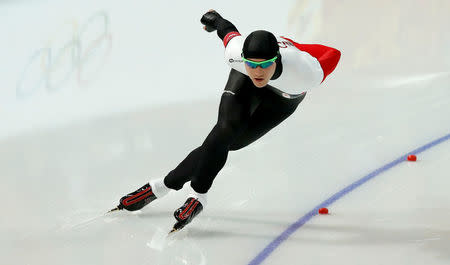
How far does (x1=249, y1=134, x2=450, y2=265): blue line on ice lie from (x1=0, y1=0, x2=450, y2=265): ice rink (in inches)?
0.5

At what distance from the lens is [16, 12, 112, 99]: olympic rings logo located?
5156 millimetres

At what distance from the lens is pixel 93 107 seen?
5.23m

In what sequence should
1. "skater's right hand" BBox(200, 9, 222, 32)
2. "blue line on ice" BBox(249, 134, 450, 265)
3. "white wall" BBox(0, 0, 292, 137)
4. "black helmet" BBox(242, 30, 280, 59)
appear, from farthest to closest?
1. "white wall" BBox(0, 0, 292, 137)
2. "skater's right hand" BBox(200, 9, 222, 32)
3. "blue line on ice" BBox(249, 134, 450, 265)
4. "black helmet" BBox(242, 30, 280, 59)

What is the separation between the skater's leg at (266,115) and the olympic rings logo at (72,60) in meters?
2.49

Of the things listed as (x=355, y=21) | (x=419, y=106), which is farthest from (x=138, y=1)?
(x=419, y=106)

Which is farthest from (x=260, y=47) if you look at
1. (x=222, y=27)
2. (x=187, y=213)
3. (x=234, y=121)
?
(x=187, y=213)

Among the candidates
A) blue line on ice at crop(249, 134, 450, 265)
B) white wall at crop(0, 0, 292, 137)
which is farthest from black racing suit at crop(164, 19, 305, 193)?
white wall at crop(0, 0, 292, 137)

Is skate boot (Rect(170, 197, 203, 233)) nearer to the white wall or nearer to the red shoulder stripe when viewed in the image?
the red shoulder stripe

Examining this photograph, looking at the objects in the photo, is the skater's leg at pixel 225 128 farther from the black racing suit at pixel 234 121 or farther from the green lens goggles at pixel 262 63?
the green lens goggles at pixel 262 63

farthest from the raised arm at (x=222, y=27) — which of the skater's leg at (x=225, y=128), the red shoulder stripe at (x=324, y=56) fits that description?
the red shoulder stripe at (x=324, y=56)

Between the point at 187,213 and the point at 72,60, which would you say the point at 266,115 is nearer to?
the point at 187,213

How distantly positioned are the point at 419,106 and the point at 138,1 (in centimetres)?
281

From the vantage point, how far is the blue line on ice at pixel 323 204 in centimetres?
303

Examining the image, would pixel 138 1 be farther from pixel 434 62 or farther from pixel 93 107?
pixel 434 62
